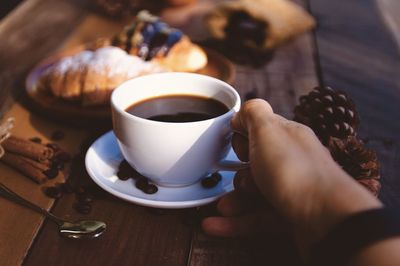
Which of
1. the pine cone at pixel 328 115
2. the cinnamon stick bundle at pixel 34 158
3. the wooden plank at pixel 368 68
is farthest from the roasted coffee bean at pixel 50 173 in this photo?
the wooden plank at pixel 368 68

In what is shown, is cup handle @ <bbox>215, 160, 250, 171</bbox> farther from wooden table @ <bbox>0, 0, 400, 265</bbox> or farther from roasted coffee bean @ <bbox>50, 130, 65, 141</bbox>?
roasted coffee bean @ <bbox>50, 130, 65, 141</bbox>

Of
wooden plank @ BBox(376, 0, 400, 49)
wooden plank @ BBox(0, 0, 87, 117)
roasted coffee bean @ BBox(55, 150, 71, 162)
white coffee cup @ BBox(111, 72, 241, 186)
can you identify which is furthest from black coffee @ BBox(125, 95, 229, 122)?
wooden plank @ BBox(376, 0, 400, 49)

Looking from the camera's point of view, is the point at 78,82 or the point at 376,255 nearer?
the point at 376,255

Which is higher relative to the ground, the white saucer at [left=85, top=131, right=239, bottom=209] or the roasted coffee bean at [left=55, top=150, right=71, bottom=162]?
the white saucer at [left=85, top=131, right=239, bottom=209]

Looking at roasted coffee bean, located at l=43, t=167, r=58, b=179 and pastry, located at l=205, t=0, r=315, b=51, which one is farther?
pastry, located at l=205, t=0, r=315, b=51

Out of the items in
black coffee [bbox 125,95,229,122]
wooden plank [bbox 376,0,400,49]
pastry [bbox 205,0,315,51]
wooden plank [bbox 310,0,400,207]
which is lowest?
wooden plank [bbox 376,0,400,49]

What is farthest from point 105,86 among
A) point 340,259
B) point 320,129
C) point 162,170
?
point 340,259

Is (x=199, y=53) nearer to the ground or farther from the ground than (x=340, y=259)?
nearer to the ground

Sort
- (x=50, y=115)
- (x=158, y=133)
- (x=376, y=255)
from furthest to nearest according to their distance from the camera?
(x=50, y=115) < (x=158, y=133) < (x=376, y=255)

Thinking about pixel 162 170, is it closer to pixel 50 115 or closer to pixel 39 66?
pixel 50 115
